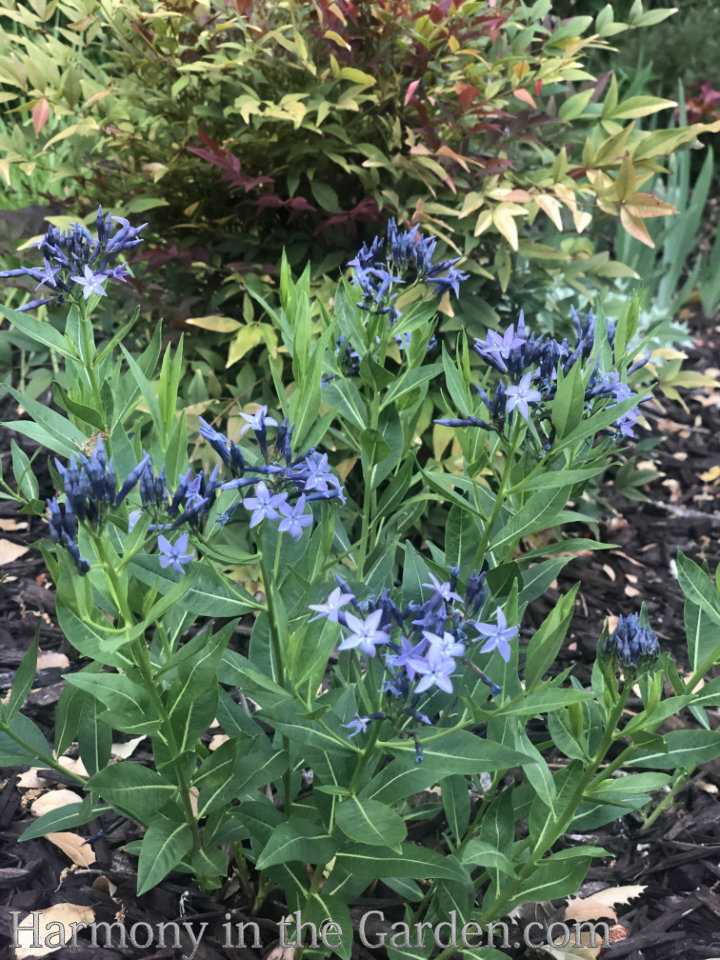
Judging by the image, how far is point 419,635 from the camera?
1.26m

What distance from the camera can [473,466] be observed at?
5.00ft

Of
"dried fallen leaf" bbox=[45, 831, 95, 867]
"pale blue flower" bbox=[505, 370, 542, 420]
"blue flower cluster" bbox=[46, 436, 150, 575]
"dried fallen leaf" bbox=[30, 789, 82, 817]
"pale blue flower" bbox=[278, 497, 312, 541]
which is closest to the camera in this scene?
"blue flower cluster" bbox=[46, 436, 150, 575]

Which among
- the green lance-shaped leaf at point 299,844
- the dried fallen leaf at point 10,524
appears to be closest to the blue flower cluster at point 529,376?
the green lance-shaped leaf at point 299,844

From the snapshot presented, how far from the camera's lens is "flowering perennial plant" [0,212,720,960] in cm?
125

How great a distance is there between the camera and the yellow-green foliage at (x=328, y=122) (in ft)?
8.28

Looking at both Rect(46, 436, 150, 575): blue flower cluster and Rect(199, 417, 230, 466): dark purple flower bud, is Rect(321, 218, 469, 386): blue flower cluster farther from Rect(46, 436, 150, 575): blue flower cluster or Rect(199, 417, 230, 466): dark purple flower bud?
Rect(46, 436, 150, 575): blue flower cluster

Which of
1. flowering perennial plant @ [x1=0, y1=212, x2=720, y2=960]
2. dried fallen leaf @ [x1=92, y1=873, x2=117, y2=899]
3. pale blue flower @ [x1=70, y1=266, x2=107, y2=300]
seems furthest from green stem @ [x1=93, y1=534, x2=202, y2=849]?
pale blue flower @ [x1=70, y1=266, x2=107, y2=300]

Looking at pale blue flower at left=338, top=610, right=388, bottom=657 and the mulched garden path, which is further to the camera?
the mulched garden path

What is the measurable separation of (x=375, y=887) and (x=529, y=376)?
123cm

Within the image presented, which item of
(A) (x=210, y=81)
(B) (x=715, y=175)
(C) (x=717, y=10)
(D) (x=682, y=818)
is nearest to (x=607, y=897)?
(D) (x=682, y=818)

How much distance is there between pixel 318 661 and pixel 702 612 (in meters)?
0.72

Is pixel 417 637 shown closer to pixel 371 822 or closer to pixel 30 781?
pixel 371 822

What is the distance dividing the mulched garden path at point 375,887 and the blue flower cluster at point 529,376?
3.56 ft

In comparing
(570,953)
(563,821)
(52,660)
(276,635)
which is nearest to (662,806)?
(570,953)
